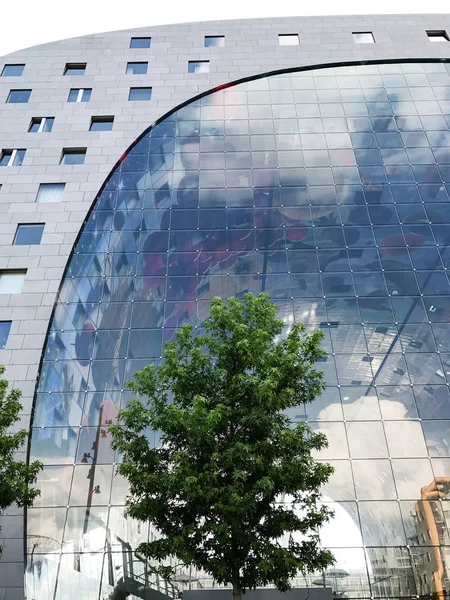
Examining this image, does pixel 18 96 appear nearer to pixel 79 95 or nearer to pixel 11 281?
pixel 79 95

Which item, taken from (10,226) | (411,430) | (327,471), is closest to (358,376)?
(411,430)

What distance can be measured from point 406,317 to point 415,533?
265 inches

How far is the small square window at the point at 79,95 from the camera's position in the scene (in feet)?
80.5

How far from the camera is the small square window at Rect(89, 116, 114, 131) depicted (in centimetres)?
2353

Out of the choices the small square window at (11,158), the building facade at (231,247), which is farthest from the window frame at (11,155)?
the building facade at (231,247)

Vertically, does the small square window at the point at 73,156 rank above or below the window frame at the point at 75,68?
below

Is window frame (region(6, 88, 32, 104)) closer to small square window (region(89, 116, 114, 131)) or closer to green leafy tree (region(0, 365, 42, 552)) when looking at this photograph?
small square window (region(89, 116, 114, 131))

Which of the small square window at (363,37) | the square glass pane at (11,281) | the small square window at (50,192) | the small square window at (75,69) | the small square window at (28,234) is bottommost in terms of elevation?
the square glass pane at (11,281)

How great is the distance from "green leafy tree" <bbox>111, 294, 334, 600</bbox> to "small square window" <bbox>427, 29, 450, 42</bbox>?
73.7 feet

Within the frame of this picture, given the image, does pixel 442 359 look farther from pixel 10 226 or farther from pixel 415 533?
pixel 10 226

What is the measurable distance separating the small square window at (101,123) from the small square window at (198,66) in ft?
15.9

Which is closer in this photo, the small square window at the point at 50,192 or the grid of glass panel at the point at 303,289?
the grid of glass panel at the point at 303,289

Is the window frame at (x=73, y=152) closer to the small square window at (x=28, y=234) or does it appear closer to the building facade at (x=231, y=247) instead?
the building facade at (x=231, y=247)

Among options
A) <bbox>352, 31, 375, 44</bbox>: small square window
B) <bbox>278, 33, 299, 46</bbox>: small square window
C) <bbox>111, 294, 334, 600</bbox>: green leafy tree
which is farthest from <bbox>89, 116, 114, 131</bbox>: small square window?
<bbox>111, 294, 334, 600</bbox>: green leafy tree
